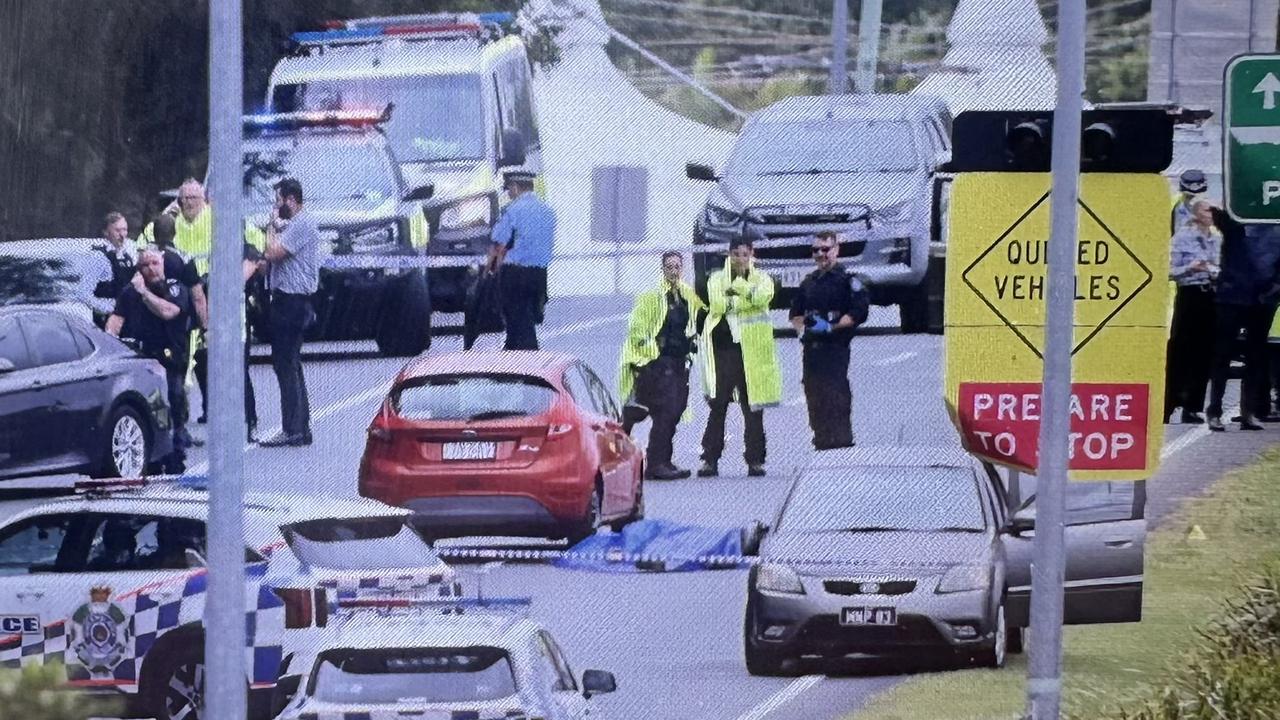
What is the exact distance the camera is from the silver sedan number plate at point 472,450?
33.9 ft

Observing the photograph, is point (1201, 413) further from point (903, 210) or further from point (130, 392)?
point (130, 392)

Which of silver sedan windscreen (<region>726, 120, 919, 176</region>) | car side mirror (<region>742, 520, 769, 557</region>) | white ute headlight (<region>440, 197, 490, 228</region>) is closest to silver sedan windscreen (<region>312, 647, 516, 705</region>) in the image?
car side mirror (<region>742, 520, 769, 557</region>)

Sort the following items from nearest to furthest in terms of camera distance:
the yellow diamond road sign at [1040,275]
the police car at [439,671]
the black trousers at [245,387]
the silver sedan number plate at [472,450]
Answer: the police car at [439,671]
the yellow diamond road sign at [1040,275]
the silver sedan number plate at [472,450]
the black trousers at [245,387]

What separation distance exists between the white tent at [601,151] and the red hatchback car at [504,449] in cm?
49

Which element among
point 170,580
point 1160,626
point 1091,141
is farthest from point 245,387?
point 1160,626

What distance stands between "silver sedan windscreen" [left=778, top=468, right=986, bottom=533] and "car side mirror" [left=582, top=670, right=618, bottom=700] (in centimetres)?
123

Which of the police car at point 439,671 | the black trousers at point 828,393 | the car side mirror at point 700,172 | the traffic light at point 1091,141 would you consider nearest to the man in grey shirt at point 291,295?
the police car at point 439,671

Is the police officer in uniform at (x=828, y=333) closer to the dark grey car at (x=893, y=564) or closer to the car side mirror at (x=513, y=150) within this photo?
the dark grey car at (x=893, y=564)

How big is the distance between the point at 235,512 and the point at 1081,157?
13.8 feet

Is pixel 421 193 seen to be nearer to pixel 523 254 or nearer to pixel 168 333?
pixel 523 254

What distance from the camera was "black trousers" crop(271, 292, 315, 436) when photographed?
423 inches

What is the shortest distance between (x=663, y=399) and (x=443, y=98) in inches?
71.5

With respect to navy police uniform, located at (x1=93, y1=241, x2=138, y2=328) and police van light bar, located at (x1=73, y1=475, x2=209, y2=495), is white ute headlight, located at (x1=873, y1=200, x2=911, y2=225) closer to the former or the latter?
police van light bar, located at (x1=73, y1=475, x2=209, y2=495)

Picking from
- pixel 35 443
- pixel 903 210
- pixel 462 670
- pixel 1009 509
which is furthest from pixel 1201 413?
pixel 35 443
